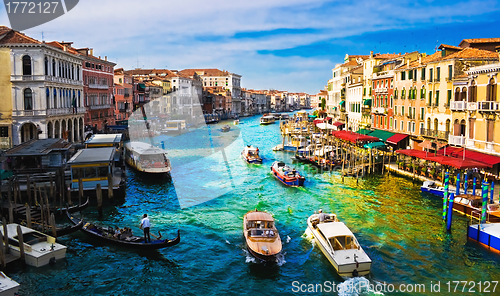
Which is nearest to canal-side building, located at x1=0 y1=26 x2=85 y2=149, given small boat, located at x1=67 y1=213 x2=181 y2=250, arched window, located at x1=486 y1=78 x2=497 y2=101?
small boat, located at x1=67 y1=213 x2=181 y2=250

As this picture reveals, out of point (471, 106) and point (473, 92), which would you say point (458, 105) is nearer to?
point (473, 92)

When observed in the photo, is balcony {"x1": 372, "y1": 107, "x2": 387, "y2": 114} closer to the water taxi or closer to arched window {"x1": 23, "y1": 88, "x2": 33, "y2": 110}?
the water taxi

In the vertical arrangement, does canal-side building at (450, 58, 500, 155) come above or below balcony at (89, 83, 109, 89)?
below

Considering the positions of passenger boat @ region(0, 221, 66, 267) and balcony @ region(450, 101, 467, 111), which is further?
balcony @ region(450, 101, 467, 111)

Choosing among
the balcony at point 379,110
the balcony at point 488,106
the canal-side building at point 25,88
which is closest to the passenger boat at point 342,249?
the balcony at point 488,106

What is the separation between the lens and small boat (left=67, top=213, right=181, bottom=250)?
12812 millimetres

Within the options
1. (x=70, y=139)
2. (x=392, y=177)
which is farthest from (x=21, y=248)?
(x=70, y=139)

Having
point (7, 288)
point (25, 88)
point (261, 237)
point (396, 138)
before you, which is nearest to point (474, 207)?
point (261, 237)

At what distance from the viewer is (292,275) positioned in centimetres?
1184

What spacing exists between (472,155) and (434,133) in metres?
5.40

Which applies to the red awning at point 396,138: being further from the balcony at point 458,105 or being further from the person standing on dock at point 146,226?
the person standing on dock at point 146,226

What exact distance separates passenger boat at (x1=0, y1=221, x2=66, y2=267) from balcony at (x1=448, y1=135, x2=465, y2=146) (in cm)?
2024

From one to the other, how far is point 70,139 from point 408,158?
26.0 metres

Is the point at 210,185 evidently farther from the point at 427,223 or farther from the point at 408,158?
the point at 408,158
